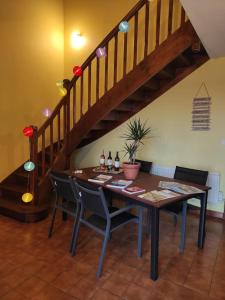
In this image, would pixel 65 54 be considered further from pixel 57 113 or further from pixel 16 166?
pixel 16 166

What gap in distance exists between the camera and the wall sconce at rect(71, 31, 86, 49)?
4.67 meters

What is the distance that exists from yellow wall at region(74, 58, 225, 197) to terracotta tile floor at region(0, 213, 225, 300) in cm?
112

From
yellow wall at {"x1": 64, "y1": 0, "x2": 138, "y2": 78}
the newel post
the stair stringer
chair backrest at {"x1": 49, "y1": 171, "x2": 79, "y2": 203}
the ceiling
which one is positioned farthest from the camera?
yellow wall at {"x1": 64, "y1": 0, "x2": 138, "y2": 78}

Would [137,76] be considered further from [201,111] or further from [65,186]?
[65,186]

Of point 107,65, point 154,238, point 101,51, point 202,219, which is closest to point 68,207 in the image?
point 154,238

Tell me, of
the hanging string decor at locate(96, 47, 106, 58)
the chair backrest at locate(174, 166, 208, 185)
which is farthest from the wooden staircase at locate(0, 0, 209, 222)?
the chair backrest at locate(174, 166, 208, 185)

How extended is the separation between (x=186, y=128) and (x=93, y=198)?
2139 mm

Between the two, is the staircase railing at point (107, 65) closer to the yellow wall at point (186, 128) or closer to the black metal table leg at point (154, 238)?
the yellow wall at point (186, 128)

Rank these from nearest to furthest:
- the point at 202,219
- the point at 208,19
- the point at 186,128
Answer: the point at 208,19
the point at 202,219
the point at 186,128

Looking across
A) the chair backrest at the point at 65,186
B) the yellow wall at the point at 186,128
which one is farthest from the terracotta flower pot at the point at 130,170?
the yellow wall at the point at 186,128

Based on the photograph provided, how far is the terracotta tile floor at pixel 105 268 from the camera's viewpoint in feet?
5.99

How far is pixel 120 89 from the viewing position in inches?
123

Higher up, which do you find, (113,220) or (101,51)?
(101,51)

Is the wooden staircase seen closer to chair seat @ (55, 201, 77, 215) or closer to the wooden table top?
chair seat @ (55, 201, 77, 215)
